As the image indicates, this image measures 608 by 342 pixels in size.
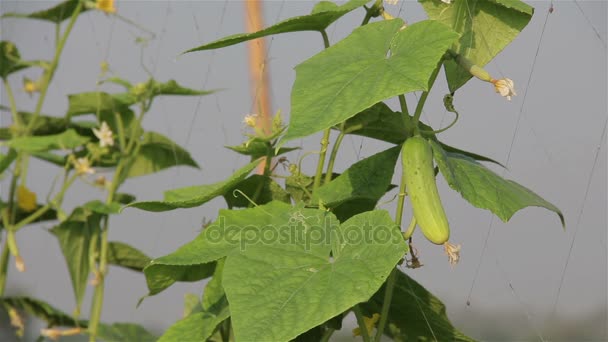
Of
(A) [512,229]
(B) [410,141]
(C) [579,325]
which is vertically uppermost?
(B) [410,141]

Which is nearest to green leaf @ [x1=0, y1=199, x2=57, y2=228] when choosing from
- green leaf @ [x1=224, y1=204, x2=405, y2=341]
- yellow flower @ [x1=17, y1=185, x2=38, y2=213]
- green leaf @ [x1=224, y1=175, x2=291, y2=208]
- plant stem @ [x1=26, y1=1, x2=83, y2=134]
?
yellow flower @ [x1=17, y1=185, x2=38, y2=213]

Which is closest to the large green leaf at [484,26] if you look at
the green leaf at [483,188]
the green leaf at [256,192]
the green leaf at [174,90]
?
the green leaf at [483,188]

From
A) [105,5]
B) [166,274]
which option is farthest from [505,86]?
[105,5]

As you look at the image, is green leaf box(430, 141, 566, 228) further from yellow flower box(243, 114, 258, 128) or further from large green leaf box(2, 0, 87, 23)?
large green leaf box(2, 0, 87, 23)

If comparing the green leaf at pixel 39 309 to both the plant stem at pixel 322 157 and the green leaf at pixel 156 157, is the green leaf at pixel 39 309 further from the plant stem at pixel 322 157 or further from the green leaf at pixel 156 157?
the plant stem at pixel 322 157

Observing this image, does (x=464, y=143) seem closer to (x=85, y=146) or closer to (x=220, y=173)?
(x=220, y=173)

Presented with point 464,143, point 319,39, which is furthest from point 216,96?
point 464,143
